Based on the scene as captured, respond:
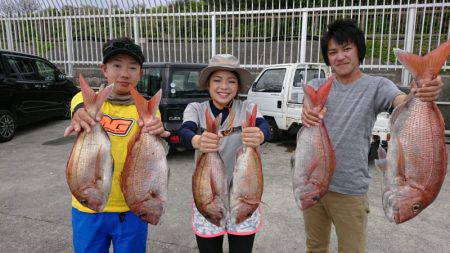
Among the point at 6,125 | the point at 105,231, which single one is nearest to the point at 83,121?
the point at 105,231

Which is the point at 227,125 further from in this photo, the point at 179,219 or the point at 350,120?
the point at 179,219

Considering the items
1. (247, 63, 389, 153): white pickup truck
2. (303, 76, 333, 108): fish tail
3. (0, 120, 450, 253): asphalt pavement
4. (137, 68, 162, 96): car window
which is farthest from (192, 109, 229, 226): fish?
(247, 63, 389, 153): white pickup truck

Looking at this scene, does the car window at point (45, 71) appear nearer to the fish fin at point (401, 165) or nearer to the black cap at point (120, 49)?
the black cap at point (120, 49)

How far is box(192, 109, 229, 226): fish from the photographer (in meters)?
1.81

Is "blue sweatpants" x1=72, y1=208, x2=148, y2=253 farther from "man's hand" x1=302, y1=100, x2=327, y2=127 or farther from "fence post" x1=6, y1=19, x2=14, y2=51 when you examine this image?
"fence post" x1=6, y1=19, x2=14, y2=51

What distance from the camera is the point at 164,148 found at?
1.87m

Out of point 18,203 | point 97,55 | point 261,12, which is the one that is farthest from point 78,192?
point 97,55

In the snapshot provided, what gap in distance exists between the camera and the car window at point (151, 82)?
20.1ft

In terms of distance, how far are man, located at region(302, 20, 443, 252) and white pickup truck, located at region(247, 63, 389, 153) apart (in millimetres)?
4736

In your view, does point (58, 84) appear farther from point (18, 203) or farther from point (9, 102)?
point (18, 203)

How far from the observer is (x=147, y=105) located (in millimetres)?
1806

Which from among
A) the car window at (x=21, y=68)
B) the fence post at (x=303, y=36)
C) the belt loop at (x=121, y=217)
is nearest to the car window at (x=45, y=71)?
the car window at (x=21, y=68)

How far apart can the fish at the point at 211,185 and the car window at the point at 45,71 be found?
338 inches

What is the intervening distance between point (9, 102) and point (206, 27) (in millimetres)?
5982
